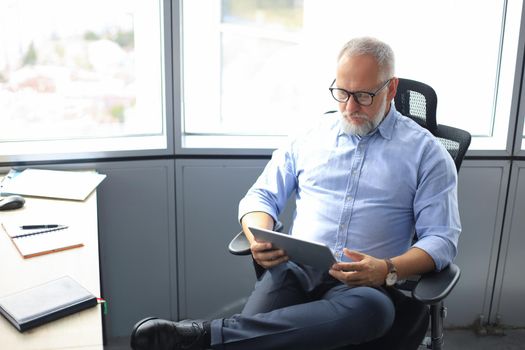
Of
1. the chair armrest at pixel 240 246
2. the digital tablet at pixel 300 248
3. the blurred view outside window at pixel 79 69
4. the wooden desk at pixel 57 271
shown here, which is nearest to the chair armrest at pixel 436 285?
the digital tablet at pixel 300 248

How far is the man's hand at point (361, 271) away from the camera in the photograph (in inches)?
56.9

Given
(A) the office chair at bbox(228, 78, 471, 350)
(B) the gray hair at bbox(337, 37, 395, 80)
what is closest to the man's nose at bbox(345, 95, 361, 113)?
(B) the gray hair at bbox(337, 37, 395, 80)

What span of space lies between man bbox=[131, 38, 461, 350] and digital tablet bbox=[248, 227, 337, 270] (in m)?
0.04

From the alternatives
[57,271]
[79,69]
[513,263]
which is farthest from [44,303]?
[513,263]

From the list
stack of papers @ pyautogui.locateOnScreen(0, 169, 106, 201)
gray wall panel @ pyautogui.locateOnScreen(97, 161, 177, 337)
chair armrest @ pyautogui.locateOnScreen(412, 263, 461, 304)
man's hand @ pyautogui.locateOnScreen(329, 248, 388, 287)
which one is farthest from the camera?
gray wall panel @ pyautogui.locateOnScreen(97, 161, 177, 337)

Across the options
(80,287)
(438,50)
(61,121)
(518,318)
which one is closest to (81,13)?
(61,121)

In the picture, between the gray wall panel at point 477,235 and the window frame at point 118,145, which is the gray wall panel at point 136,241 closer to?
the window frame at point 118,145

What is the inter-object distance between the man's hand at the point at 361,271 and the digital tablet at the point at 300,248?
1.4 inches

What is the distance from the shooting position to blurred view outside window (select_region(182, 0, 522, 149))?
2.39 meters

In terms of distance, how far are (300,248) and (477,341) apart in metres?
1.49

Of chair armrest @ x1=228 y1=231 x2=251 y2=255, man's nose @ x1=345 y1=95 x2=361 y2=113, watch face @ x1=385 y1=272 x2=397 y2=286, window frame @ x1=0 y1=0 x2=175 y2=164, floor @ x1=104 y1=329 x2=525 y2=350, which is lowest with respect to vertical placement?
floor @ x1=104 y1=329 x2=525 y2=350

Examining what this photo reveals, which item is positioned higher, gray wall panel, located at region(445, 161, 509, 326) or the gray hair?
the gray hair

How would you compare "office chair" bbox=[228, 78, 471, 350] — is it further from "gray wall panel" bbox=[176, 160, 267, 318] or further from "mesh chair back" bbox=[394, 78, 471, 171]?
"gray wall panel" bbox=[176, 160, 267, 318]

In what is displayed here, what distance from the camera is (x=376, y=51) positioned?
5.25ft
